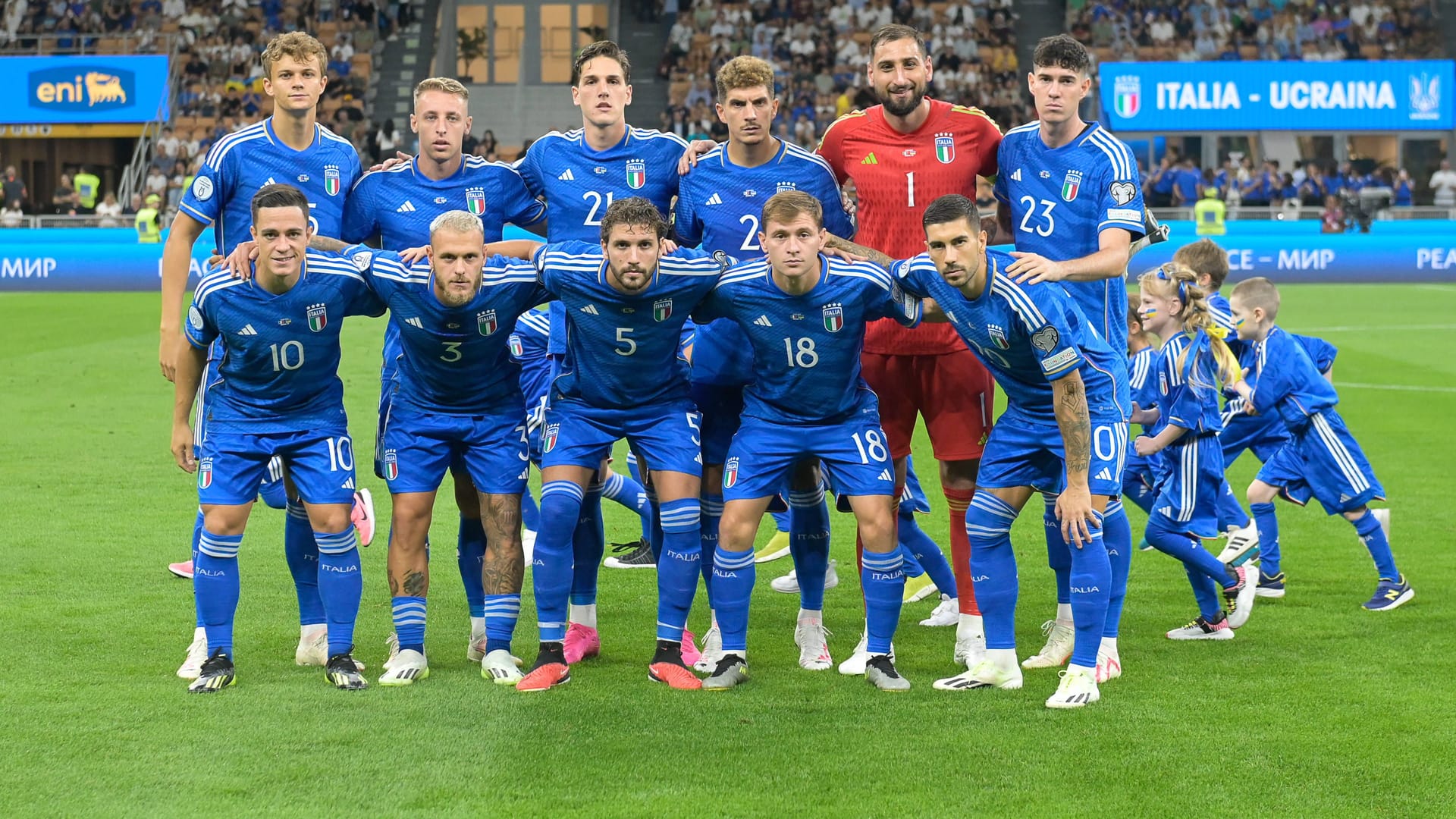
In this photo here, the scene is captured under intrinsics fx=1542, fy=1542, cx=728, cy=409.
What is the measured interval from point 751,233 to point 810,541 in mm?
1259

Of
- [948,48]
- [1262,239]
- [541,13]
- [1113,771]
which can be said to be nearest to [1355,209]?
[1262,239]

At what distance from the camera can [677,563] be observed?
233 inches

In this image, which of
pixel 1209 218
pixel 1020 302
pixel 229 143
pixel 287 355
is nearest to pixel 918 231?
pixel 1020 302

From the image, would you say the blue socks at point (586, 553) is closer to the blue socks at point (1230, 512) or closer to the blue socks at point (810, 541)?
the blue socks at point (810, 541)

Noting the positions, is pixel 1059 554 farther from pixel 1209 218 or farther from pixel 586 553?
pixel 1209 218

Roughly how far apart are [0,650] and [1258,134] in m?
31.1

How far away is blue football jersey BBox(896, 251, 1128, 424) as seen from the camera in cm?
543

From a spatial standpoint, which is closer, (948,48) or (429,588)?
(429,588)

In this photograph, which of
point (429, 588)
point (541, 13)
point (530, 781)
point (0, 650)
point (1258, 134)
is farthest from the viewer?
point (541, 13)

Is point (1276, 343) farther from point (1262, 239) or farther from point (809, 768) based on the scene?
point (1262, 239)

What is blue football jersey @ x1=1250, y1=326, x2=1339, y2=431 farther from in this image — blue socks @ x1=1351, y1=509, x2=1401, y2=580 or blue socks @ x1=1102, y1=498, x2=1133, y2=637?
blue socks @ x1=1102, y1=498, x2=1133, y2=637

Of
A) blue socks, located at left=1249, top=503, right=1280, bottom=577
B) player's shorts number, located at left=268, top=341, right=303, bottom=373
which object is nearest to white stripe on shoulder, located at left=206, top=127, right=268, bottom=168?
player's shorts number, located at left=268, top=341, right=303, bottom=373

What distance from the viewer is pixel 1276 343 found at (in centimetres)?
781

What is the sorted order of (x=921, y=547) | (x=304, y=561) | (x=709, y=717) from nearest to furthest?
1. (x=709, y=717)
2. (x=304, y=561)
3. (x=921, y=547)
